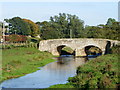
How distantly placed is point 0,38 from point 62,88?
67903mm

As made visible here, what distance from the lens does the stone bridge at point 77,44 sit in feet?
228

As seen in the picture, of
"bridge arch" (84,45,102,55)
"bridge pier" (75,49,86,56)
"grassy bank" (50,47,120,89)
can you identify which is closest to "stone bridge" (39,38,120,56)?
"bridge pier" (75,49,86,56)

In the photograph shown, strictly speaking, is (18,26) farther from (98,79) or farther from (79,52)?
(98,79)

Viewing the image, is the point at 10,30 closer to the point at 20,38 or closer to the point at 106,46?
the point at 20,38

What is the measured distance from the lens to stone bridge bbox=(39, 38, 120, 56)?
69.5m

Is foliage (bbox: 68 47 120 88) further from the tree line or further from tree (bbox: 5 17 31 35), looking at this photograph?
tree (bbox: 5 17 31 35)

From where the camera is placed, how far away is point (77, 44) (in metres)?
71.8

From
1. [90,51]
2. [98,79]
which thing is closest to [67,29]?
[90,51]

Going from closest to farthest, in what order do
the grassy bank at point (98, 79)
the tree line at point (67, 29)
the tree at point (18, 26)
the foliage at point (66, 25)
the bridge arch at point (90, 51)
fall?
the grassy bank at point (98, 79)
the bridge arch at point (90, 51)
the tree line at point (67, 29)
the foliage at point (66, 25)
the tree at point (18, 26)

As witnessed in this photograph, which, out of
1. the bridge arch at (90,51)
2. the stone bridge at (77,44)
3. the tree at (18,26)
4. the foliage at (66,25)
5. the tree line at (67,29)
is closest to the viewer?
the stone bridge at (77,44)

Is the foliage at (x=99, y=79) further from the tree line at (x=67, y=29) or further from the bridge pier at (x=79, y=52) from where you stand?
the tree line at (x=67, y=29)

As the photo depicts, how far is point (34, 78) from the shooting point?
3531cm

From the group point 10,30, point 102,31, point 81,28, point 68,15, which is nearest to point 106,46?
point 102,31

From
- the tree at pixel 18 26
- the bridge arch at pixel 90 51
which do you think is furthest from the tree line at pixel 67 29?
the bridge arch at pixel 90 51
